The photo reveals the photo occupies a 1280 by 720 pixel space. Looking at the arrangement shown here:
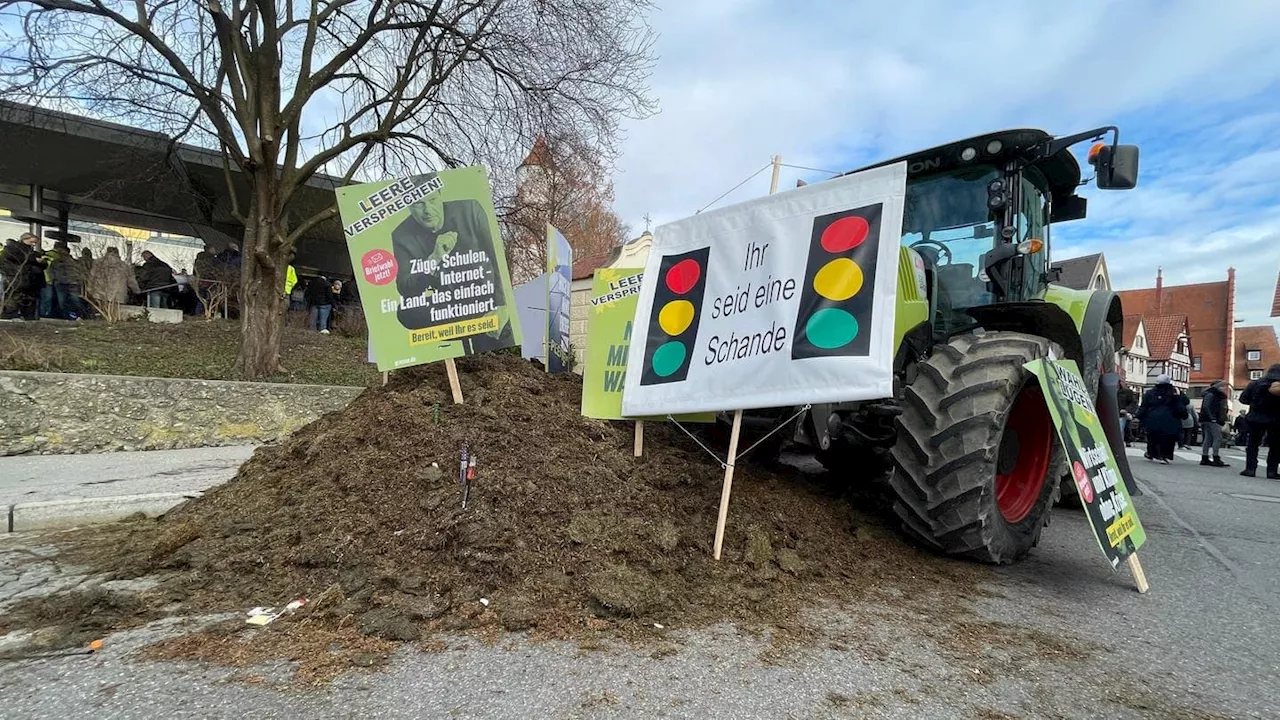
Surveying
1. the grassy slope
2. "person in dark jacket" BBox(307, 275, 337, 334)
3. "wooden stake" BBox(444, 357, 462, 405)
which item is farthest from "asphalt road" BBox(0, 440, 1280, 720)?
"person in dark jacket" BBox(307, 275, 337, 334)

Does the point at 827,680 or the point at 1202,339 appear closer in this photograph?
the point at 827,680

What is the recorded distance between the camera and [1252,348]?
61125 millimetres

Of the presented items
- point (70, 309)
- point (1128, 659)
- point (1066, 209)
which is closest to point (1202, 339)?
point (1066, 209)

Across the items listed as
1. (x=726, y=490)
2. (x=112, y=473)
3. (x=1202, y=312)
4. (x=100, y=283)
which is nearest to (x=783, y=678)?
(x=726, y=490)

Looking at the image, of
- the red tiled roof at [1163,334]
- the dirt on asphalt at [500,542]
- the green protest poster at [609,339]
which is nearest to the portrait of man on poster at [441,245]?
the dirt on asphalt at [500,542]

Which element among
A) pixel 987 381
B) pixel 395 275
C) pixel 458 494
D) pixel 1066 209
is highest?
pixel 1066 209

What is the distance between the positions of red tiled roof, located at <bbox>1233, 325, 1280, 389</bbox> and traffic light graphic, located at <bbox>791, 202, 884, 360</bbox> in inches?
3027

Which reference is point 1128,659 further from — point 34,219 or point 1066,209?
point 34,219

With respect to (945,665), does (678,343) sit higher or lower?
higher

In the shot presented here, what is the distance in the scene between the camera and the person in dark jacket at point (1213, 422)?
12.5 metres

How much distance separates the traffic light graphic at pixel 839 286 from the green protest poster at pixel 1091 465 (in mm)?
1057

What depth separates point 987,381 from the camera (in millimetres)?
3391

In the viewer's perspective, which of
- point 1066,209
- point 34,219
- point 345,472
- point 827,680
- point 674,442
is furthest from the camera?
point 34,219

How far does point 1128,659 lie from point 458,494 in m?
3.15
